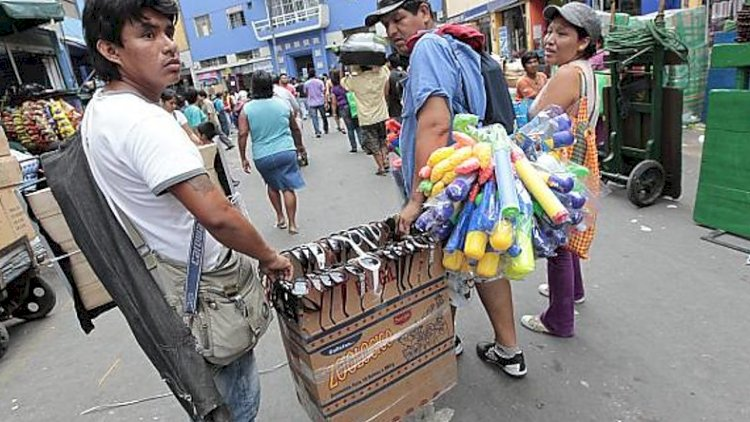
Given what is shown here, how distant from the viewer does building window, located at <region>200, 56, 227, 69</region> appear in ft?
123

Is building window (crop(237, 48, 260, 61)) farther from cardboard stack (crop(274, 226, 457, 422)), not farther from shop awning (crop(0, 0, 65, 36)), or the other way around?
cardboard stack (crop(274, 226, 457, 422))

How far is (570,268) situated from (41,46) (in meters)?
12.0

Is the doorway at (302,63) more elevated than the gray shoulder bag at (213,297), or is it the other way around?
the doorway at (302,63)

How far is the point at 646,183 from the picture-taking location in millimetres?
4707

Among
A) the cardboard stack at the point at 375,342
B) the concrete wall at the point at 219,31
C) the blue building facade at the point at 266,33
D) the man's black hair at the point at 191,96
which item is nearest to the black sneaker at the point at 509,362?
the cardboard stack at the point at 375,342

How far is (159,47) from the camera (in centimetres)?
142

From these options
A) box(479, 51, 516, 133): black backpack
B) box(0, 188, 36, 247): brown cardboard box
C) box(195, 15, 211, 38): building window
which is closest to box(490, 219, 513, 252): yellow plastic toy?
box(479, 51, 516, 133): black backpack

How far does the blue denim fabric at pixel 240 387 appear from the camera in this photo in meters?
1.72

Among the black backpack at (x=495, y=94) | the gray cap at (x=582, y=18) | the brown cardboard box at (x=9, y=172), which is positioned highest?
the gray cap at (x=582, y=18)

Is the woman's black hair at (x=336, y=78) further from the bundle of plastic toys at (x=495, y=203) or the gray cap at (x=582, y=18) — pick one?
the bundle of plastic toys at (x=495, y=203)

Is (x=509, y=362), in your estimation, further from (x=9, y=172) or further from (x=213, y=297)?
(x=9, y=172)

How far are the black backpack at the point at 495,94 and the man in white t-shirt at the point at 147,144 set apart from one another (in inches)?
50.3

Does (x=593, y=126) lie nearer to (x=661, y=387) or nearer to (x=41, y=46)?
(x=661, y=387)

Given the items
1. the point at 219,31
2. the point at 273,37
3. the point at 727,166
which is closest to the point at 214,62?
the point at 219,31
